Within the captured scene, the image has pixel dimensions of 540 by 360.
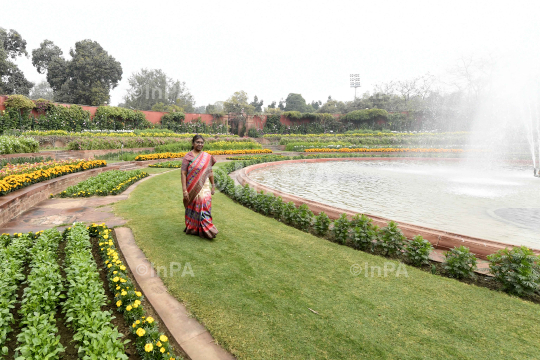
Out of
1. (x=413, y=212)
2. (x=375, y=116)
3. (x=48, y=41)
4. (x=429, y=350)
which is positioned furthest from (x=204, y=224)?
(x=48, y=41)

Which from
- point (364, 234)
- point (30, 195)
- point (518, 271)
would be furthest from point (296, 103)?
point (518, 271)

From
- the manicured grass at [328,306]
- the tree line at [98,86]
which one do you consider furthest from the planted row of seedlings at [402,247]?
the tree line at [98,86]

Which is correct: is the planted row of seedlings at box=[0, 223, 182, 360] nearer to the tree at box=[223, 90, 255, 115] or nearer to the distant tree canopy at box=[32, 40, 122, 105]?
the distant tree canopy at box=[32, 40, 122, 105]

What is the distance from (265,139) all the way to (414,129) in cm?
2062

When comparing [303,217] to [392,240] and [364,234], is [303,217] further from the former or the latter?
[392,240]

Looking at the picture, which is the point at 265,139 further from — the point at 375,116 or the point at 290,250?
the point at 290,250

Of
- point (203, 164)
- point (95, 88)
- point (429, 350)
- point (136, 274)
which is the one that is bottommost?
point (429, 350)

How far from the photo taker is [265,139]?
95.3ft

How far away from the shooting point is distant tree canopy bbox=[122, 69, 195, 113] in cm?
5375

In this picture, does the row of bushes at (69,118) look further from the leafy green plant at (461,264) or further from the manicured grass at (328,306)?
the leafy green plant at (461,264)

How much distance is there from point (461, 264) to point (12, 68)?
4157 cm

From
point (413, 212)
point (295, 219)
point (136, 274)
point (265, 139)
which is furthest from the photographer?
point (265, 139)

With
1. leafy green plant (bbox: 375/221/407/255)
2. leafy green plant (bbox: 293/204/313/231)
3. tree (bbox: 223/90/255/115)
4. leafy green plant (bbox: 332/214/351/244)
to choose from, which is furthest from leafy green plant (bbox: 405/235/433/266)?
tree (bbox: 223/90/255/115)

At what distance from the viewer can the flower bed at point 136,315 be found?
1.88 metres
